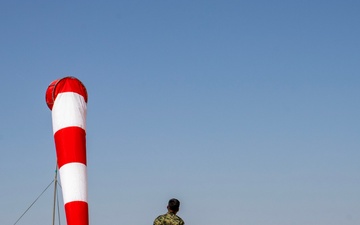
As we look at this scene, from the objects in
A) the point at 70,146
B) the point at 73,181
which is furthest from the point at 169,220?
the point at 70,146

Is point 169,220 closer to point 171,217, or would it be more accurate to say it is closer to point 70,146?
point 171,217

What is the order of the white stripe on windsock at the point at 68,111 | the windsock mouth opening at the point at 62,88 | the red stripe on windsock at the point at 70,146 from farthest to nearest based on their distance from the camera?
the windsock mouth opening at the point at 62,88
the white stripe on windsock at the point at 68,111
the red stripe on windsock at the point at 70,146

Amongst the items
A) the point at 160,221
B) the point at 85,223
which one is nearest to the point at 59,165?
the point at 85,223

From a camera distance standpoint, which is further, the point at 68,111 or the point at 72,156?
the point at 68,111

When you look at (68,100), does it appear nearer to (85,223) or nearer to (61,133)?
(61,133)

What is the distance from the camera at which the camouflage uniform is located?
34.3 ft

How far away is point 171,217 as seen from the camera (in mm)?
10500

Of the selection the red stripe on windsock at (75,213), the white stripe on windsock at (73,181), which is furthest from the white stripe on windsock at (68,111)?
the red stripe on windsock at (75,213)

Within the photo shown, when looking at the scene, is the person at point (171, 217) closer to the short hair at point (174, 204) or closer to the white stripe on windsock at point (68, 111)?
the short hair at point (174, 204)

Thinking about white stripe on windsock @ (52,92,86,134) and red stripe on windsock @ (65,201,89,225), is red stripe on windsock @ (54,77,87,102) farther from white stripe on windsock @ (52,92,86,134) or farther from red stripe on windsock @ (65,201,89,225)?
red stripe on windsock @ (65,201,89,225)

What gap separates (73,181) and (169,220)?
5.69 feet

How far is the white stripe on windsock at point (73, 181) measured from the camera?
1059 cm

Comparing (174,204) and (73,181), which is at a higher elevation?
(73,181)

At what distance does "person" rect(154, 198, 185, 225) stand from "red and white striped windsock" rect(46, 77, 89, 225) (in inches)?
50.4
